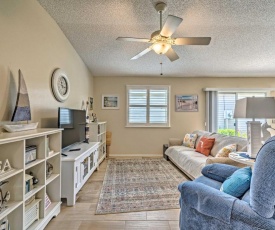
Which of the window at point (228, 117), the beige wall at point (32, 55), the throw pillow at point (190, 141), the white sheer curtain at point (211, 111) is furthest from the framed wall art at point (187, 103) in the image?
the beige wall at point (32, 55)

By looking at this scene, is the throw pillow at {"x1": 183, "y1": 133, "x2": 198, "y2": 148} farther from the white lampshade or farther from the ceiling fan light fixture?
the ceiling fan light fixture

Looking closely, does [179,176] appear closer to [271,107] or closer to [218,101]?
[271,107]

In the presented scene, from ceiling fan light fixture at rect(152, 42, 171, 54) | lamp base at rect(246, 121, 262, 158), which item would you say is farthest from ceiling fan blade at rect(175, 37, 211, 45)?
lamp base at rect(246, 121, 262, 158)

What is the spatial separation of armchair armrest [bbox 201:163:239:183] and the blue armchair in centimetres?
52

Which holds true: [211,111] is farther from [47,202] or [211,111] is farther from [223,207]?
[47,202]

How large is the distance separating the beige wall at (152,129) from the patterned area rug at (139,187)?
1018 millimetres

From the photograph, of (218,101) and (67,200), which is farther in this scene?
(218,101)

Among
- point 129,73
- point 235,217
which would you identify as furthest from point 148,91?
point 235,217

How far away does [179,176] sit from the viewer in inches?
151

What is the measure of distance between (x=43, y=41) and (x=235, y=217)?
294 centimetres

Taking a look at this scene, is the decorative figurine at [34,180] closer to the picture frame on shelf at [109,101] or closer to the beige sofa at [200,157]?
the beige sofa at [200,157]

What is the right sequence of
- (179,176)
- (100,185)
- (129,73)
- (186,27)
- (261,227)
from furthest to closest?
1. (129,73)
2. (179,176)
3. (100,185)
4. (186,27)
5. (261,227)

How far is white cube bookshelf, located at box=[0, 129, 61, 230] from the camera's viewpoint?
1601 mm

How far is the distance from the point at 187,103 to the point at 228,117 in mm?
1292
